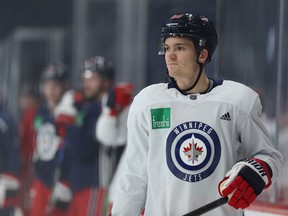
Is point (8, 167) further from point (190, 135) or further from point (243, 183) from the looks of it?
point (243, 183)

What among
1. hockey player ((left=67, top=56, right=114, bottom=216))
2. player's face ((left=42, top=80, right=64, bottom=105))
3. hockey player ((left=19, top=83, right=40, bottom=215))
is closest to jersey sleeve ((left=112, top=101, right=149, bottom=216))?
hockey player ((left=67, top=56, right=114, bottom=216))

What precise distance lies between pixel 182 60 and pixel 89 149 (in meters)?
3.31

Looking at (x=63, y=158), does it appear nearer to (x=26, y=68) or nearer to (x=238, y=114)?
(x=238, y=114)

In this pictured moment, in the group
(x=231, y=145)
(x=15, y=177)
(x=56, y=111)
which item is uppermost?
(x=231, y=145)

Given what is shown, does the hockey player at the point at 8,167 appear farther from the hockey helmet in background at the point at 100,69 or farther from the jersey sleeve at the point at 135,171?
the jersey sleeve at the point at 135,171

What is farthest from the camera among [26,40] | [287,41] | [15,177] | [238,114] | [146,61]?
[26,40]

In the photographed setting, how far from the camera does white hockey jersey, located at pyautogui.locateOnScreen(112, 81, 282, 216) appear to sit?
3.34 meters

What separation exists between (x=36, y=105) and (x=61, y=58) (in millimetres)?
806

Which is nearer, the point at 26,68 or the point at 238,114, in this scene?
the point at 238,114

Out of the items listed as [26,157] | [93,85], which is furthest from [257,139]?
[26,157]

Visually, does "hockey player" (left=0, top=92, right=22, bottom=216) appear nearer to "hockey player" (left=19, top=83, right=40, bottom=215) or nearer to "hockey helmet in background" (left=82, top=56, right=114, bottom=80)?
"hockey player" (left=19, top=83, right=40, bottom=215)

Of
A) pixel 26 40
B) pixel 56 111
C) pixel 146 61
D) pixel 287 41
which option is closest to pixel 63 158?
pixel 56 111

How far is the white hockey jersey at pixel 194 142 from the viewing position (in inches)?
131

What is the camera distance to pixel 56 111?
760cm
